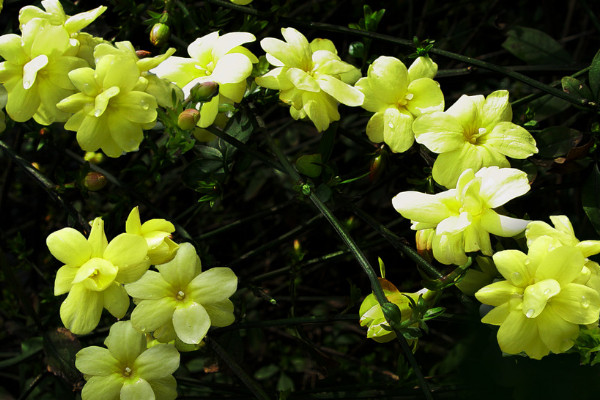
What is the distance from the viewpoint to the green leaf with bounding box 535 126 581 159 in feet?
4.05

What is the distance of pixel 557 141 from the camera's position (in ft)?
4.10

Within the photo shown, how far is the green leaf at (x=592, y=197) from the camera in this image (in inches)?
45.6

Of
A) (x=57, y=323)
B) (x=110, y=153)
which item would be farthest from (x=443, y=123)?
(x=57, y=323)

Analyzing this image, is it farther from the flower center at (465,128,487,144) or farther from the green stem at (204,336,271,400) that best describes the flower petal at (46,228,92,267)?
the flower center at (465,128,487,144)

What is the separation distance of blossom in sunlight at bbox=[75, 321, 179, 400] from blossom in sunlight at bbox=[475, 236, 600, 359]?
0.50 metres

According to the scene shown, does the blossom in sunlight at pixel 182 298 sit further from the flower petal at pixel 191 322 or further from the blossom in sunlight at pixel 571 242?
the blossom in sunlight at pixel 571 242

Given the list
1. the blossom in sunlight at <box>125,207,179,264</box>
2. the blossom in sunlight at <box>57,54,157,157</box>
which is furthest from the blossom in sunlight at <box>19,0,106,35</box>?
the blossom in sunlight at <box>125,207,179,264</box>

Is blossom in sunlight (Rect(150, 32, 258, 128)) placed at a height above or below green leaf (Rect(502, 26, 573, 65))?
above

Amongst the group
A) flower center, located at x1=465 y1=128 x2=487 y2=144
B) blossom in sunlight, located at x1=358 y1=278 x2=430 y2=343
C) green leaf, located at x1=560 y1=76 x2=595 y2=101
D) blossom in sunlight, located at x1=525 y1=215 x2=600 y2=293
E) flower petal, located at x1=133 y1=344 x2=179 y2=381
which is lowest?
flower petal, located at x1=133 y1=344 x2=179 y2=381

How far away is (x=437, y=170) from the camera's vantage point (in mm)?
1003

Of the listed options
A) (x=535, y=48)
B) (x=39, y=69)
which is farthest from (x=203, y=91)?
(x=535, y=48)

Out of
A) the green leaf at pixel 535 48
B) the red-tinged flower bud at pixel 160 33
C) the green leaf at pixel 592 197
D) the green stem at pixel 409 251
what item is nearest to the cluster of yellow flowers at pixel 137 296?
the green stem at pixel 409 251

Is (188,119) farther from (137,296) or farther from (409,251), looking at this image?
(409,251)

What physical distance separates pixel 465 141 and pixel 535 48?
32.4 inches
